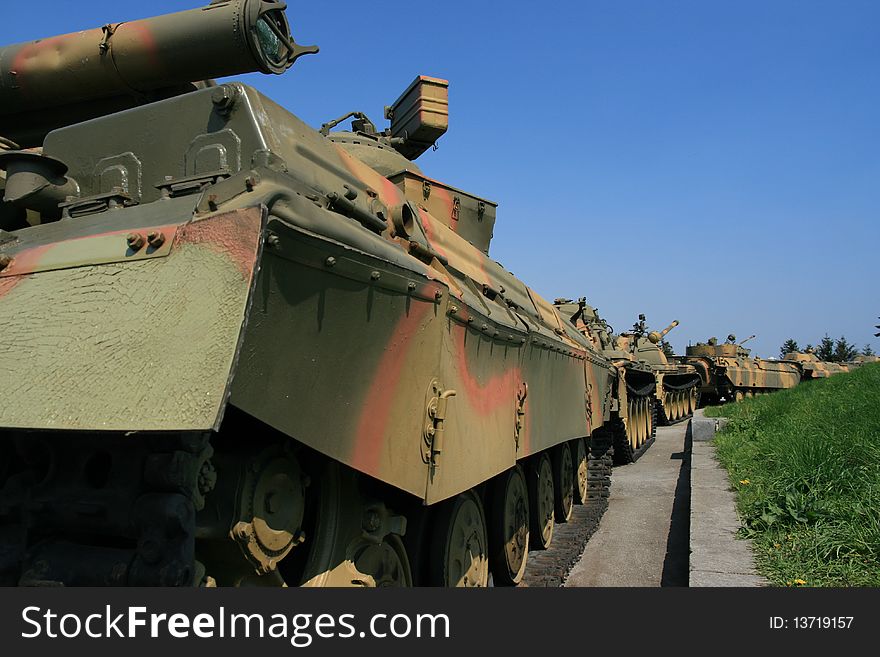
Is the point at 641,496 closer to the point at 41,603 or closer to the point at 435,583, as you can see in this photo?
the point at 435,583

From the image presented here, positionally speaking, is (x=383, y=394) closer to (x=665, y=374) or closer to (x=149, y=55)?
(x=149, y=55)

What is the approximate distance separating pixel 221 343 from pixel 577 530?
20.0 feet

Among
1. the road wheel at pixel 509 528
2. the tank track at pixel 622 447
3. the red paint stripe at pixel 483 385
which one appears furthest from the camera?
the tank track at pixel 622 447

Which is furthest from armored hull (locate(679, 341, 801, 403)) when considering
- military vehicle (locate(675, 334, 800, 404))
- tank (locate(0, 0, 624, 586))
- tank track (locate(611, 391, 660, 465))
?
tank (locate(0, 0, 624, 586))

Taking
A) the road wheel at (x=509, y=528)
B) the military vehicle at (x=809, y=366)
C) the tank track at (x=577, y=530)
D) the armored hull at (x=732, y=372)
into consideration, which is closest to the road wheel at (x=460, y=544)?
the road wheel at (x=509, y=528)

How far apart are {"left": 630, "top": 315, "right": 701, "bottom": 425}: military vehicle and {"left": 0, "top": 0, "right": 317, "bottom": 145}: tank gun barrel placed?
16.5 metres

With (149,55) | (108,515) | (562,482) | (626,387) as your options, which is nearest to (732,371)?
(626,387)

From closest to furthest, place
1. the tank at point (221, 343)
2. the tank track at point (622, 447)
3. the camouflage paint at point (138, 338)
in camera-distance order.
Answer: the camouflage paint at point (138, 338), the tank at point (221, 343), the tank track at point (622, 447)

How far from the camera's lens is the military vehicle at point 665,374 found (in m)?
20.5

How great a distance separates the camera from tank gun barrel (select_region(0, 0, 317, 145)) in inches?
149

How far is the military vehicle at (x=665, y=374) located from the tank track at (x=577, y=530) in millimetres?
9817

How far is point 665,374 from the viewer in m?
21.0

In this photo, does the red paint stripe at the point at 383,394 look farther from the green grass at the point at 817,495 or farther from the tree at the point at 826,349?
the tree at the point at 826,349

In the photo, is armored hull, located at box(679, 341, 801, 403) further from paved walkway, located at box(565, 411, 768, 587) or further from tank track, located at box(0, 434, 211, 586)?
tank track, located at box(0, 434, 211, 586)
